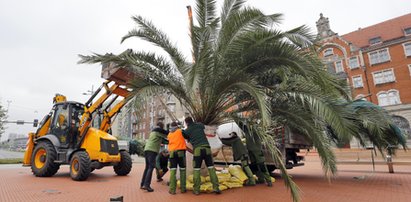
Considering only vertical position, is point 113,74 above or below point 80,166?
above

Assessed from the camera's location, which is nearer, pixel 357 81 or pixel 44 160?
pixel 44 160

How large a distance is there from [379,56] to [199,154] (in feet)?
105

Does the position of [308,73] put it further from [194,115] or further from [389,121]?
[389,121]

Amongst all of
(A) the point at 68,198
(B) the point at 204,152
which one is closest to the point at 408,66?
(B) the point at 204,152

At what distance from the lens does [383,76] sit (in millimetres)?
28875

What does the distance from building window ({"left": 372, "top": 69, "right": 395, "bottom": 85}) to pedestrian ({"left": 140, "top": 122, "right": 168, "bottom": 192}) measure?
30743mm

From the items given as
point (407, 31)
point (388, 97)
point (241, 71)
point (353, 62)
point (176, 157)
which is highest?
point (407, 31)

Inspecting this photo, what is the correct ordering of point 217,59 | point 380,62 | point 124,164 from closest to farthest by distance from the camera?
1. point 217,59
2. point 124,164
3. point 380,62

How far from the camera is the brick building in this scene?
27.3 m

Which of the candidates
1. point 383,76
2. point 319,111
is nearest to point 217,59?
point 319,111

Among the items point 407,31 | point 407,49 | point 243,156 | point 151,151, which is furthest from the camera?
point 407,31

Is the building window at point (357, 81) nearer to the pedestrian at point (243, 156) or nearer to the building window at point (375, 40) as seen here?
the building window at point (375, 40)

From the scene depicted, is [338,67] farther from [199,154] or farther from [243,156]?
[199,154]

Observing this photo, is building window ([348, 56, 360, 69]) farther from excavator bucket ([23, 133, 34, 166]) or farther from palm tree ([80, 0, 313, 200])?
excavator bucket ([23, 133, 34, 166])
